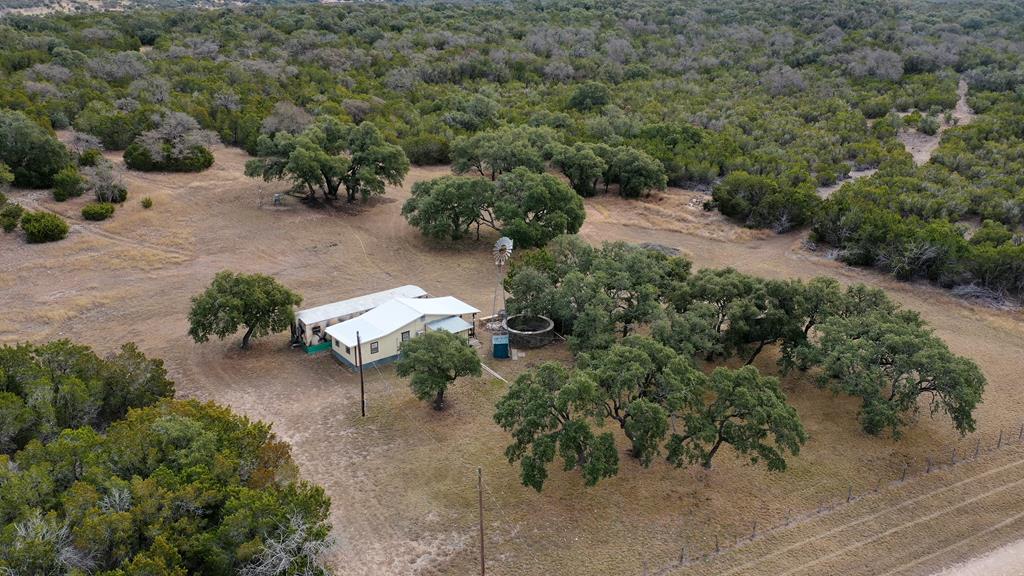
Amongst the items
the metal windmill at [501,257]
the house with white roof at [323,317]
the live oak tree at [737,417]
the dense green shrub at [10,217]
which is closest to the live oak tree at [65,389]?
the house with white roof at [323,317]

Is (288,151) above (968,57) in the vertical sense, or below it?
below

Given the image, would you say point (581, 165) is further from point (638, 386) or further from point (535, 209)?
point (638, 386)

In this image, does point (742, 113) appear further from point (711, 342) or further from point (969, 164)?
point (711, 342)

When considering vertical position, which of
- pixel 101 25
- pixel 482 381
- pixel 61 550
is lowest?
pixel 482 381

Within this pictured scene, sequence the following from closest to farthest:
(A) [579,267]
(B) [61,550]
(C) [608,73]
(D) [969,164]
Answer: (B) [61,550]
(A) [579,267]
(D) [969,164]
(C) [608,73]

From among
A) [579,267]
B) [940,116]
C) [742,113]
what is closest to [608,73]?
[742,113]

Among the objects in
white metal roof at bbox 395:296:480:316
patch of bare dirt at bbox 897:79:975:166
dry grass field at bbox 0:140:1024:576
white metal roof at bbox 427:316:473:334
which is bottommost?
dry grass field at bbox 0:140:1024:576

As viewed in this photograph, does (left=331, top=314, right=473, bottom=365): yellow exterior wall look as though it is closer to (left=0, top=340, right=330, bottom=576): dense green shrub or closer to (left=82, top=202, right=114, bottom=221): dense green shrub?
(left=0, top=340, right=330, bottom=576): dense green shrub

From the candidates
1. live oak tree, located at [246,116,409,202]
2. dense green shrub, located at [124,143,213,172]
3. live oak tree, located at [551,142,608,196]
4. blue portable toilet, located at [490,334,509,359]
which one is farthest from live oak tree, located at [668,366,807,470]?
dense green shrub, located at [124,143,213,172]
